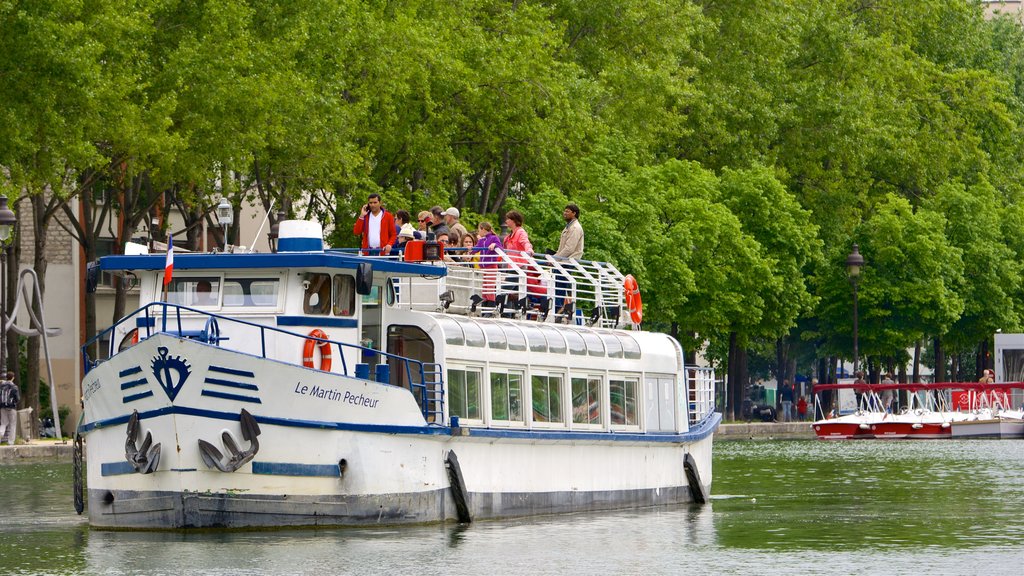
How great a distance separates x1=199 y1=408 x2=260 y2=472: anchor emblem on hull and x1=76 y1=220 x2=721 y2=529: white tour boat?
0.02 meters

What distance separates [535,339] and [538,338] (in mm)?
89

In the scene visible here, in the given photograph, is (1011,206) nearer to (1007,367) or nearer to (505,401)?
(1007,367)

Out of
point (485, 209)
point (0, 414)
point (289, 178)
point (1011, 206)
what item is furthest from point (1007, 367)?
point (0, 414)

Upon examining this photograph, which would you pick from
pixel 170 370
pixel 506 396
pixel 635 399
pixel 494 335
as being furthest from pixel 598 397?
pixel 170 370

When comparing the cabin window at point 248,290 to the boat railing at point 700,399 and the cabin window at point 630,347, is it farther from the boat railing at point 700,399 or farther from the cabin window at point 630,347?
the boat railing at point 700,399

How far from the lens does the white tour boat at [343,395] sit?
25406 mm

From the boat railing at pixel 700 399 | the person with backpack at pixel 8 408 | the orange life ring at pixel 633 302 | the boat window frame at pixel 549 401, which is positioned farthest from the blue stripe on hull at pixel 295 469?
the person with backpack at pixel 8 408

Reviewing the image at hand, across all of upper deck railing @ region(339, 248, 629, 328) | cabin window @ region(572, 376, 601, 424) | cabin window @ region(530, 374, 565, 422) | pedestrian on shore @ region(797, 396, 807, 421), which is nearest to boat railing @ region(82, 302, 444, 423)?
upper deck railing @ region(339, 248, 629, 328)

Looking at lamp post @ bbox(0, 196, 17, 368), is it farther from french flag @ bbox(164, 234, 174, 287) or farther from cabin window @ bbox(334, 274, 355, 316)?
french flag @ bbox(164, 234, 174, 287)

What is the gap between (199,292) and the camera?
27359 mm

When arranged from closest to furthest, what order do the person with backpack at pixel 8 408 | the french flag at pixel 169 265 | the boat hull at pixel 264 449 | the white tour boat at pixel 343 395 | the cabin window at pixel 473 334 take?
the boat hull at pixel 264 449
the white tour boat at pixel 343 395
the french flag at pixel 169 265
the cabin window at pixel 473 334
the person with backpack at pixel 8 408

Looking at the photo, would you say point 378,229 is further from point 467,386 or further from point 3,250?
point 3,250

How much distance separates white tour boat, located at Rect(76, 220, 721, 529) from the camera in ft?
83.4

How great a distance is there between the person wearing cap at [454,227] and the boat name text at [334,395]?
612 cm
